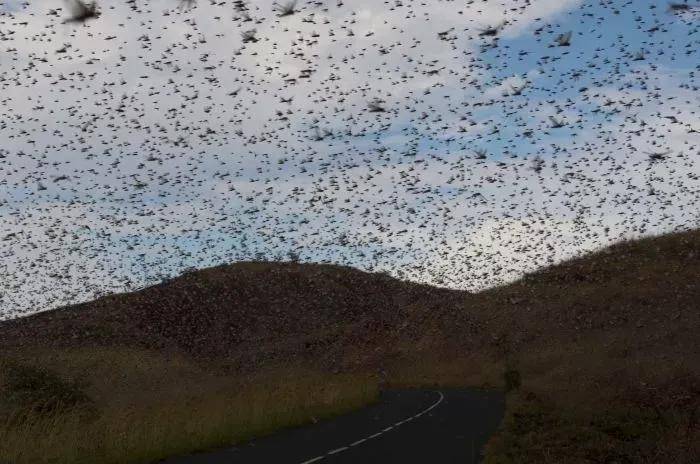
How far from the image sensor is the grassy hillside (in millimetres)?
19844

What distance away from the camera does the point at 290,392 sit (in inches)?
1247

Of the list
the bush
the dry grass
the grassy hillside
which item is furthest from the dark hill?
the dry grass

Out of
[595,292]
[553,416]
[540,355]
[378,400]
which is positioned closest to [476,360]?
[540,355]

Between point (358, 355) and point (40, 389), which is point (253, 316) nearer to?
point (358, 355)

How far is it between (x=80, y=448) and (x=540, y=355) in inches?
1831

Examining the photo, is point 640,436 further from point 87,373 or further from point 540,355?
point 540,355

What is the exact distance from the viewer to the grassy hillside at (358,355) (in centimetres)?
1984

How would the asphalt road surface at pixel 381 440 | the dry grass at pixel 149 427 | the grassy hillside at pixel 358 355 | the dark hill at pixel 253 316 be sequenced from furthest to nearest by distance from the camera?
the dark hill at pixel 253 316, the grassy hillside at pixel 358 355, the asphalt road surface at pixel 381 440, the dry grass at pixel 149 427

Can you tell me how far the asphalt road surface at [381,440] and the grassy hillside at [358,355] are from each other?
3.11 ft

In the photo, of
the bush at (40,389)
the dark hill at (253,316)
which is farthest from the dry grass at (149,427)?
the dark hill at (253,316)

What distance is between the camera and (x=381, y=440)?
71.6ft

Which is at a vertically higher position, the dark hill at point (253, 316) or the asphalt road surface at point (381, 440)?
the asphalt road surface at point (381, 440)

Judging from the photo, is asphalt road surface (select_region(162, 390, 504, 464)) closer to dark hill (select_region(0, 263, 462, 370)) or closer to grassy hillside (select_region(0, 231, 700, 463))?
grassy hillside (select_region(0, 231, 700, 463))

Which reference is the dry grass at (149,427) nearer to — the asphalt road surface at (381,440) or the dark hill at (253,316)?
the asphalt road surface at (381,440)
